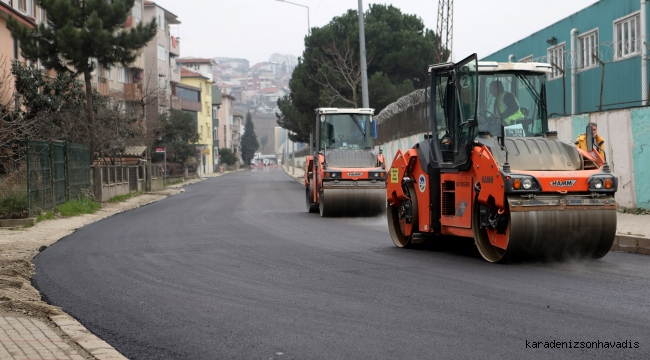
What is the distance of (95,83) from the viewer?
56.5 meters

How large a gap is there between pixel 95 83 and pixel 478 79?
1904 inches

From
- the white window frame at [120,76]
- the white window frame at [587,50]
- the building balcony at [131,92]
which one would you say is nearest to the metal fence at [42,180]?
the white window frame at [587,50]

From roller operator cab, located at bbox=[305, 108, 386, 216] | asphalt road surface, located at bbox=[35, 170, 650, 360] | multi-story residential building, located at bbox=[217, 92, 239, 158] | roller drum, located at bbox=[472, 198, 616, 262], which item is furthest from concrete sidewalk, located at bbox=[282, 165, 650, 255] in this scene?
multi-story residential building, located at bbox=[217, 92, 239, 158]

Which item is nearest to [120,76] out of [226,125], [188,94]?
[188,94]

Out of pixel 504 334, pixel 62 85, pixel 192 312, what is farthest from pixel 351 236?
pixel 62 85

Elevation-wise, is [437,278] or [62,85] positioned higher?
[62,85]

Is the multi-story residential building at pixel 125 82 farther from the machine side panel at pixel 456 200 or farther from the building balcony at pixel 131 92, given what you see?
the machine side panel at pixel 456 200

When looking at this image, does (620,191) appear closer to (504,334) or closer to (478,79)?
(478,79)

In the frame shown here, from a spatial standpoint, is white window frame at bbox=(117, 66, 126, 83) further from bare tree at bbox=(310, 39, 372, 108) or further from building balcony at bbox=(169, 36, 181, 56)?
building balcony at bbox=(169, 36, 181, 56)

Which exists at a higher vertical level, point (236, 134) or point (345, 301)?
point (236, 134)

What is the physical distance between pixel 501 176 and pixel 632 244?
3.27 metres

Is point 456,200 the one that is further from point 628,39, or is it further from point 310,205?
point 628,39

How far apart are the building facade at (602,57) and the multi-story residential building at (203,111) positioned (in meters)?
82.8

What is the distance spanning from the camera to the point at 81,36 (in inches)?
1289
